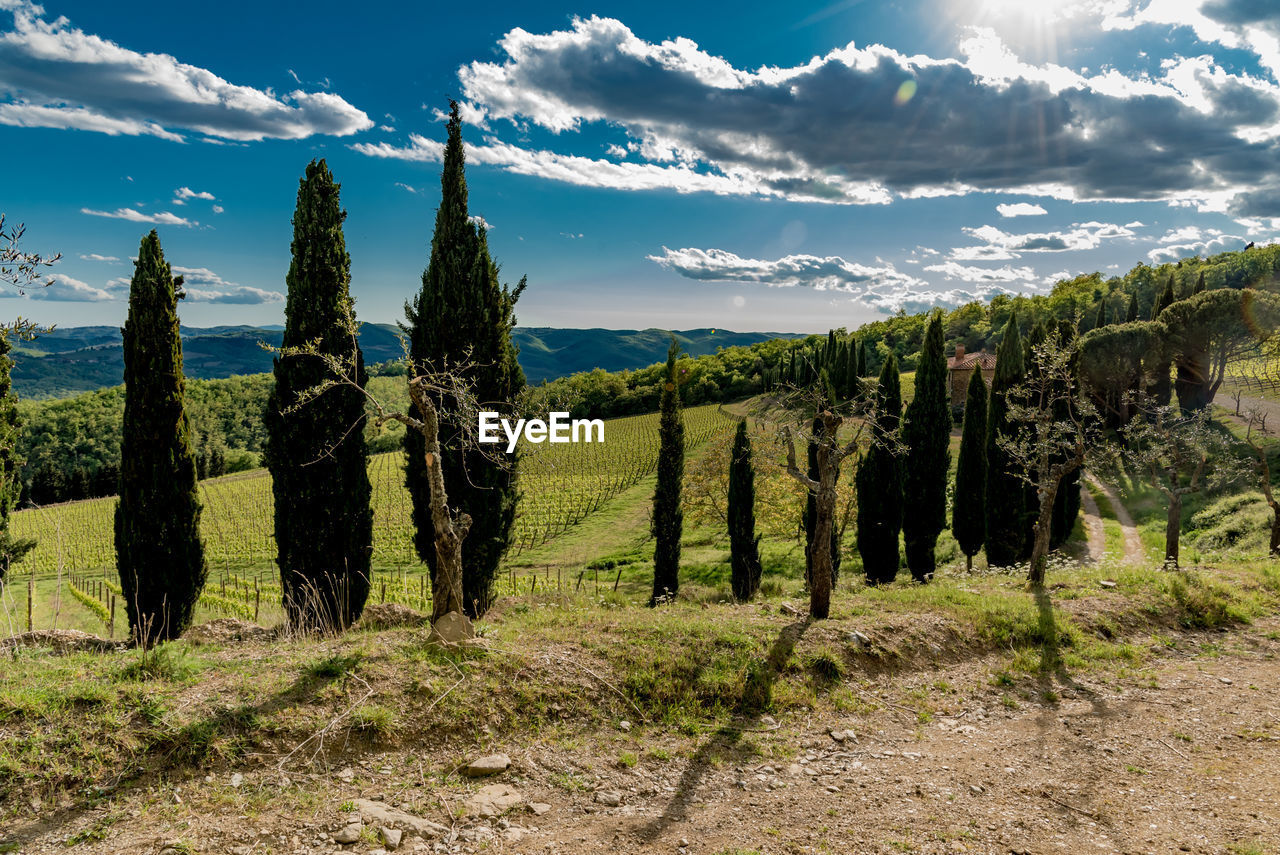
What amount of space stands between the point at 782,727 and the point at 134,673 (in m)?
7.50

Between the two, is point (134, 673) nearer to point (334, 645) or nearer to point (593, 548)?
point (334, 645)

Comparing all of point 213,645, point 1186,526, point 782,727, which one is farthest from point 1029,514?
point 213,645

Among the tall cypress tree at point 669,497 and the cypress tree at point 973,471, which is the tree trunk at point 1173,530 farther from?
the tall cypress tree at point 669,497

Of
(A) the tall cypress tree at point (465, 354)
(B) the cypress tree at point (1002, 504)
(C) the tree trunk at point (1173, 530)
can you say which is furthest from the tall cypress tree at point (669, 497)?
(C) the tree trunk at point (1173, 530)

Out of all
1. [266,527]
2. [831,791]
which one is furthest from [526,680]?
[266,527]

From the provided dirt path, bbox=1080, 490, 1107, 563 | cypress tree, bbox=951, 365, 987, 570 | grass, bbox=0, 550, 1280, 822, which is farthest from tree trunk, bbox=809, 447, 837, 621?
dirt path, bbox=1080, 490, 1107, 563

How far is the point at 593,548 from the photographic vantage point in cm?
3756

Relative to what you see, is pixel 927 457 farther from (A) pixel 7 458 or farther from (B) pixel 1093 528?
(A) pixel 7 458

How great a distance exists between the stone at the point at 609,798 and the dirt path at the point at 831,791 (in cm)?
2

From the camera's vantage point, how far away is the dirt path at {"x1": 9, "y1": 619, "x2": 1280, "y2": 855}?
563cm

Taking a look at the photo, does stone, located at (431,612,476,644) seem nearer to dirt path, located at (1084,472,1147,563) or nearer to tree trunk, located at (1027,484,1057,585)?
tree trunk, located at (1027,484,1057,585)

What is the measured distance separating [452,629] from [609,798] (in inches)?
120

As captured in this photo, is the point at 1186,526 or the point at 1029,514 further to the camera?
the point at 1186,526

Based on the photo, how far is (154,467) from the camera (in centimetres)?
1345
